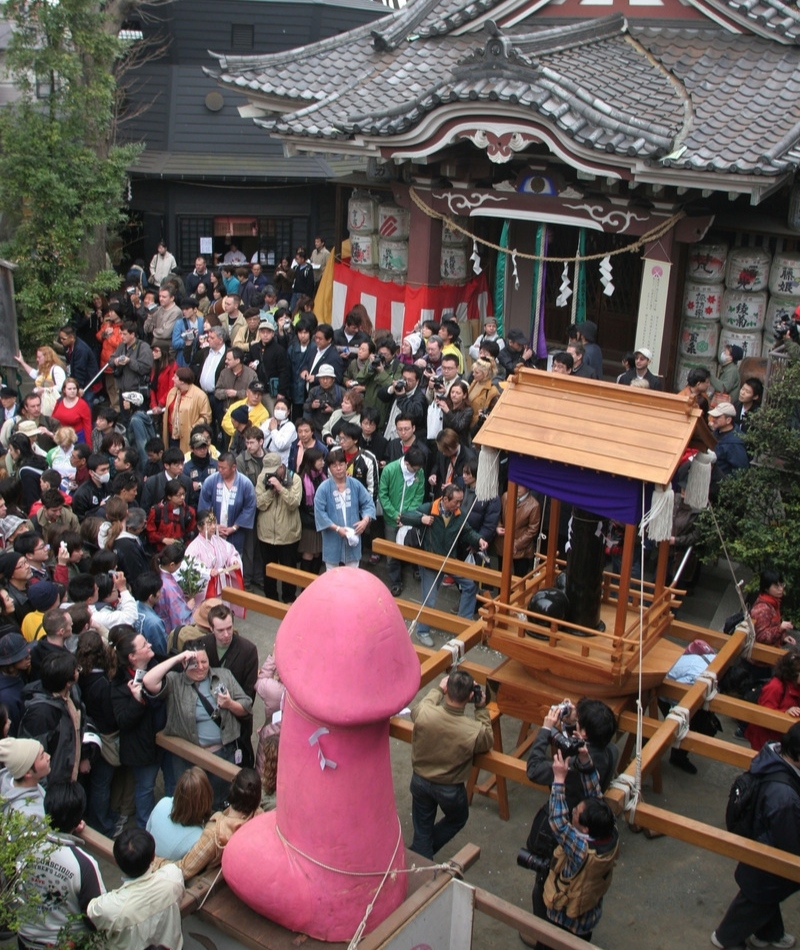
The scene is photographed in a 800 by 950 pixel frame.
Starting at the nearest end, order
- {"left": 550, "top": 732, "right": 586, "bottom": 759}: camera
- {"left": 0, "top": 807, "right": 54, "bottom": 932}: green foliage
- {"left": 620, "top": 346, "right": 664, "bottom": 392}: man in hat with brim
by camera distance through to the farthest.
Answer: {"left": 0, "top": 807, "right": 54, "bottom": 932}: green foliage
{"left": 550, "top": 732, "right": 586, "bottom": 759}: camera
{"left": 620, "top": 346, "right": 664, "bottom": 392}: man in hat with brim

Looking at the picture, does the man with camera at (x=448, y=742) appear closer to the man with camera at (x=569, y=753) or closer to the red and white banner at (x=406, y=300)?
the man with camera at (x=569, y=753)

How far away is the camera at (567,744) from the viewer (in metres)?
5.09

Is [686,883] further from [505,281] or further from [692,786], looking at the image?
[505,281]

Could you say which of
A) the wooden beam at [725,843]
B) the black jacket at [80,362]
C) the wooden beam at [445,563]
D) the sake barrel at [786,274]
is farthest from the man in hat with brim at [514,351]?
the wooden beam at [725,843]

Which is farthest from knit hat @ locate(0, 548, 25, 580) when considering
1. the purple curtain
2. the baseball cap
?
the baseball cap

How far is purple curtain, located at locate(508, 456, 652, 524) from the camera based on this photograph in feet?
18.5

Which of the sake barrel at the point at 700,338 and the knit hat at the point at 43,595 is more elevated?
the sake barrel at the point at 700,338

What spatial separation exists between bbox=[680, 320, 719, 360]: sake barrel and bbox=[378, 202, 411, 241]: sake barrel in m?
4.15

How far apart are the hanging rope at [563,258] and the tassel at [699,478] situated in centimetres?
598

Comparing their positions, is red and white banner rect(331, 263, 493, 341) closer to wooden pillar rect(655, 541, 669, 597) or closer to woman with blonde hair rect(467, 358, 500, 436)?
woman with blonde hair rect(467, 358, 500, 436)

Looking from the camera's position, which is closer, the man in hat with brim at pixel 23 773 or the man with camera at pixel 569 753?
the man in hat with brim at pixel 23 773

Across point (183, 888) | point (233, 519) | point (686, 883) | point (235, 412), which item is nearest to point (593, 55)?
point (235, 412)

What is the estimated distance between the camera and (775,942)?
584 cm

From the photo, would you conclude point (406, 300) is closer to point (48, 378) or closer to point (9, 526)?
point (48, 378)
